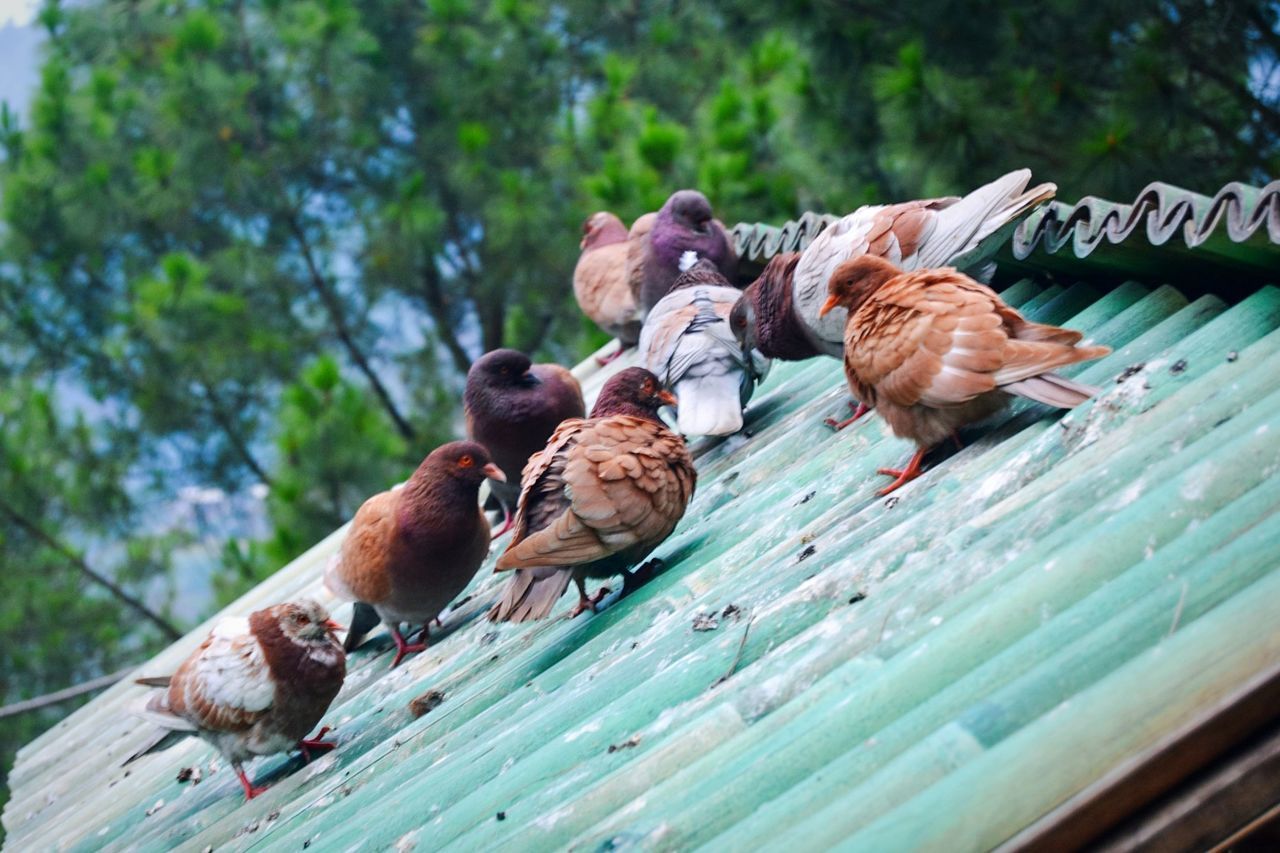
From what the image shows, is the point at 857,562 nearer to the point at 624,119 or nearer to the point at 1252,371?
the point at 1252,371

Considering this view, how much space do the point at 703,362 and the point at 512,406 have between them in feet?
2.48

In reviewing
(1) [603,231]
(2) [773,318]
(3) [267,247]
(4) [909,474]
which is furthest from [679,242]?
(3) [267,247]

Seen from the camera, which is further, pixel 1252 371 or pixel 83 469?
pixel 83 469

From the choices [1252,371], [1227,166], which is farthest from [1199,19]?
[1252,371]

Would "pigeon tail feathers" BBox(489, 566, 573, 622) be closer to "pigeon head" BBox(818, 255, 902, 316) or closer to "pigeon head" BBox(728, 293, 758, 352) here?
"pigeon head" BBox(818, 255, 902, 316)

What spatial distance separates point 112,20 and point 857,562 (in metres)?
13.4

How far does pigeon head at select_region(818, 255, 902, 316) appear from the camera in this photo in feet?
12.3

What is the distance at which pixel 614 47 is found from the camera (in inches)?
552

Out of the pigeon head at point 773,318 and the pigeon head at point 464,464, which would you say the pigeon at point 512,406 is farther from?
the pigeon head at point 773,318

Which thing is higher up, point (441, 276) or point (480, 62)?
point (480, 62)

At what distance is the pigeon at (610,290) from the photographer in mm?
6863

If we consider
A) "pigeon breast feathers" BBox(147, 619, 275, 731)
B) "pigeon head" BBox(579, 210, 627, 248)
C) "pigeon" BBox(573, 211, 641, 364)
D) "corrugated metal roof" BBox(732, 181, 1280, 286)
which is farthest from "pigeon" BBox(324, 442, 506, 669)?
"pigeon head" BBox(579, 210, 627, 248)

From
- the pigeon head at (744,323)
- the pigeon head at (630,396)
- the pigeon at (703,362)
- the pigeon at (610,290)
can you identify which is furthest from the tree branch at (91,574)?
the pigeon head at (630,396)

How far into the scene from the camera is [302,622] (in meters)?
3.85
